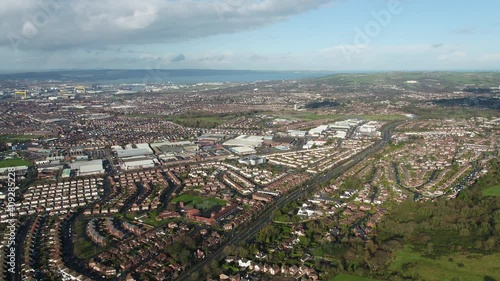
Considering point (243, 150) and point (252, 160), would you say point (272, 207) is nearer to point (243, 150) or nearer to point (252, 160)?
point (252, 160)

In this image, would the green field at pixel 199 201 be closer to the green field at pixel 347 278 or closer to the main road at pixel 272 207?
the main road at pixel 272 207

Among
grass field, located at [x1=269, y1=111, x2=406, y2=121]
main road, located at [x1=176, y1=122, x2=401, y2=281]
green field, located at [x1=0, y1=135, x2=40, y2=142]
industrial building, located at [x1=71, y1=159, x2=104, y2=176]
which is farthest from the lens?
grass field, located at [x1=269, y1=111, x2=406, y2=121]

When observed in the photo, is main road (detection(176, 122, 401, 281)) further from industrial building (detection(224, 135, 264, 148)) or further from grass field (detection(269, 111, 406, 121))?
grass field (detection(269, 111, 406, 121))

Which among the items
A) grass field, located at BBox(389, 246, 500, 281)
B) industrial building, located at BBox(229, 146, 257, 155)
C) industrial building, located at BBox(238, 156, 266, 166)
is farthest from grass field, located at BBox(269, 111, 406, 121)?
grass field, located at BBox(389, 246, 500, 281)

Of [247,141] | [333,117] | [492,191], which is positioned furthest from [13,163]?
[333,117]

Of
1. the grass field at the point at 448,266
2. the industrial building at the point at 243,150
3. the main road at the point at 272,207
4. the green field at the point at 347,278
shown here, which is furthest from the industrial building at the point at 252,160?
the green field at the point at 347,278

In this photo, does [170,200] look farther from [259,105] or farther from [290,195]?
[259,105]
